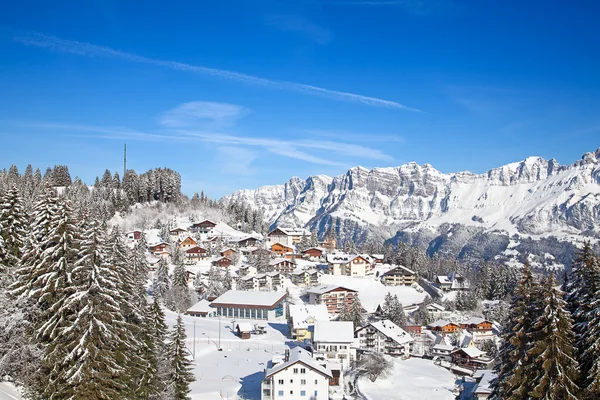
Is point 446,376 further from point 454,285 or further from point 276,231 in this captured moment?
point 276,231

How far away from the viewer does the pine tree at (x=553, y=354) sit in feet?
77.0

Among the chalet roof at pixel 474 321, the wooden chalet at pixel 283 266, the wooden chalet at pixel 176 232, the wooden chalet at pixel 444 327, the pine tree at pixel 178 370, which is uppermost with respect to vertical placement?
the wooden chalet at pixel 176 232

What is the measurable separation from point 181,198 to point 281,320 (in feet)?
205

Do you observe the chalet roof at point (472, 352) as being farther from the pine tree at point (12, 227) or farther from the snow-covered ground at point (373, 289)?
the pine tree at point (12, 227)

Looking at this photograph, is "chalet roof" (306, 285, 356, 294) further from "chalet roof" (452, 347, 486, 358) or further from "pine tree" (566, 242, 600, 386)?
"pine tree" (566, 242, 600, 386)

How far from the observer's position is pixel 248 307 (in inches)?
3125

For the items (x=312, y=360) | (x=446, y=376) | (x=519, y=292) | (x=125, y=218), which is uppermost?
(x=125, y=218)

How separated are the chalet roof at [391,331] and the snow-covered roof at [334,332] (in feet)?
32.9

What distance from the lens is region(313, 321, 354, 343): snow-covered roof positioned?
61.8m

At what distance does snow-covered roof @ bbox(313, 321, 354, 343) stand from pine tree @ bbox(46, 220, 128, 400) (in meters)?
40.3

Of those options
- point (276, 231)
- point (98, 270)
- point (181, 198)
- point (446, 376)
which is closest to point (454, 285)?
point (276, 231)

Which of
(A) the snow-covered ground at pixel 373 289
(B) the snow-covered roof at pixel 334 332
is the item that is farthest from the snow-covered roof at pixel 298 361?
(A) the snow-covered ground at pixel 373 289

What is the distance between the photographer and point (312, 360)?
50688 millimetres

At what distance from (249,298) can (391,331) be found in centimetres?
2295
